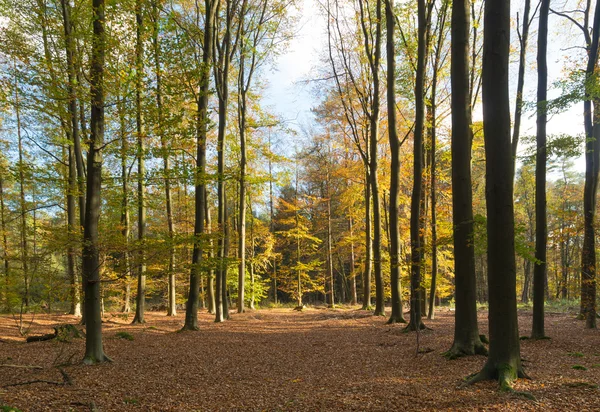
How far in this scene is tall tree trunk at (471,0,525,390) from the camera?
15.5 ft

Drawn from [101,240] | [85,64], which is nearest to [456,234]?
[101,240]

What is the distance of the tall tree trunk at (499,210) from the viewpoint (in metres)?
4.73

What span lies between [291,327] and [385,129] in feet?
34.5

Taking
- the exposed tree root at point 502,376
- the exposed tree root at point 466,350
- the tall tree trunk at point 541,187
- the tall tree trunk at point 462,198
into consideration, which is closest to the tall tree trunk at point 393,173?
the tall tree trunk at point 541,187

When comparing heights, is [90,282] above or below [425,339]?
above

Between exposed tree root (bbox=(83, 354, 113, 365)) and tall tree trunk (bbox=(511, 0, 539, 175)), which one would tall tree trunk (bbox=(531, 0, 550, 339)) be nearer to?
tall tree trunk (bbox=(511, 0, 539, 175))

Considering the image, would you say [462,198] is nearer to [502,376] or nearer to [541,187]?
[541,187]

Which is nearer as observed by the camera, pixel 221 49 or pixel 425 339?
pixel 425 339

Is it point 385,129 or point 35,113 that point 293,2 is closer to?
point 385,129

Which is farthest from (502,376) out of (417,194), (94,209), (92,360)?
(94,209)

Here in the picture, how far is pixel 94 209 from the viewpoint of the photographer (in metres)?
7.39

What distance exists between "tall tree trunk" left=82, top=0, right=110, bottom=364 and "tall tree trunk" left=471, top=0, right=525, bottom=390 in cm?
674

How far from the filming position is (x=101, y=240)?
24.2 ft

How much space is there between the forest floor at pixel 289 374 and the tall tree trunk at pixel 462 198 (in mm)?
508
